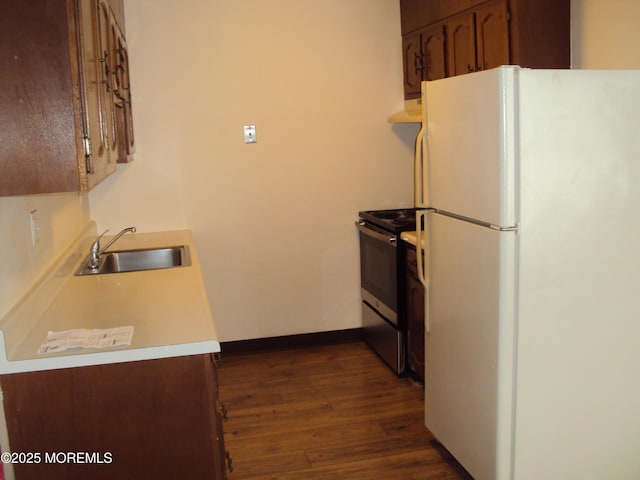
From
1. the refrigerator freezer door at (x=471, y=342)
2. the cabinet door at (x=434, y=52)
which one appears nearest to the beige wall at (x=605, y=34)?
the cabinet door at (x=434, y=52)

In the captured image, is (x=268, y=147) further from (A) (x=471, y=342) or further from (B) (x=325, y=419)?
(A) (x=471, y=342)

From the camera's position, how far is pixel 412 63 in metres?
4.34

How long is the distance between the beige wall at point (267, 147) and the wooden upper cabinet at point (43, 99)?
7.31 feet

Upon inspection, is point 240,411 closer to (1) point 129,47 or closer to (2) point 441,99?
(2) point 441,99

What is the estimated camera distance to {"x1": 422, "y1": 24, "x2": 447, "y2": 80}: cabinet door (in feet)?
12.6

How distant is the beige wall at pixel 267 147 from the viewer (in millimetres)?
4211

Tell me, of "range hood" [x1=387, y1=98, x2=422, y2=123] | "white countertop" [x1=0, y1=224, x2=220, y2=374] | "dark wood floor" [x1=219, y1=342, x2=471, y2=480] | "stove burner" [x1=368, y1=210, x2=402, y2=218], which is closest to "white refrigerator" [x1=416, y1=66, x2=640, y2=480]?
"dark wood floor" [x1=219, y1=342, x2=471, y2=480]

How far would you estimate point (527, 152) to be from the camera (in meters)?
2.31

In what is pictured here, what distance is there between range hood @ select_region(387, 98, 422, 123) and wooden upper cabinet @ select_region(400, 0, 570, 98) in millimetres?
292

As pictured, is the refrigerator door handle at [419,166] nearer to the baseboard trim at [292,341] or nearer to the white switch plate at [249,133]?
the white switch plate at [249,133]

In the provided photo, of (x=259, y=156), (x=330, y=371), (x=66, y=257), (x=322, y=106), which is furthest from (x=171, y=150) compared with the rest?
(x=330, y=371)

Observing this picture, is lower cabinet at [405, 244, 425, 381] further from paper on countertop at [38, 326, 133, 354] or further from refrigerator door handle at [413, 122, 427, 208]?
paper on countertop at [38, 326, 133, 354]

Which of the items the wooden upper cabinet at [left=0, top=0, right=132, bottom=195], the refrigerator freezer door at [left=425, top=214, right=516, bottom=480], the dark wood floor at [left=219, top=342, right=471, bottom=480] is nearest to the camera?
the wooden upper cabinet at [left=0, top=0, right=132, bottom=195]

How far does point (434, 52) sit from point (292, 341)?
2.12 metres
